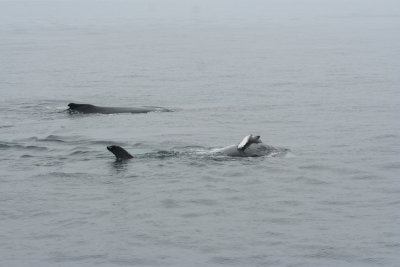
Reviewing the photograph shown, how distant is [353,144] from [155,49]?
3956 centimetres

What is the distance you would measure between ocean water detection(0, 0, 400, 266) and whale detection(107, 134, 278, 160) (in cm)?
35

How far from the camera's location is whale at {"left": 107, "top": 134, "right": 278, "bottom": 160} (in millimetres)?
22828

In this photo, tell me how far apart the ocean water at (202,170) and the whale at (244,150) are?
355 millimetres

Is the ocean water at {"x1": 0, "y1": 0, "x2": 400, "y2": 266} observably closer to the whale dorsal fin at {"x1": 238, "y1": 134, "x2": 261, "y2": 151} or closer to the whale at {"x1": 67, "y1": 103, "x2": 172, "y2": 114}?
the whale dorsal fin at {"x1": 238, "y1": 134, "x2": 261, "y2": 151}

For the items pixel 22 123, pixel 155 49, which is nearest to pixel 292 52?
pixel 155 49

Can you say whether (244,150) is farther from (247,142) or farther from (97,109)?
(97,109)

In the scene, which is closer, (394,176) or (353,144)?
(394,176)

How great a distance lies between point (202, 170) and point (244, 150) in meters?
1.95

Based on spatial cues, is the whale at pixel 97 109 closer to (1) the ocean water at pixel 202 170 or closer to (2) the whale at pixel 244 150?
(1) the ocean water at pixel 202 170

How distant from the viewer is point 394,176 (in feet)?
70.5

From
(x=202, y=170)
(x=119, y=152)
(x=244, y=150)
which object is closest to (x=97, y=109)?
(x=119, y=152)

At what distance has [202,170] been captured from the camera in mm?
21641

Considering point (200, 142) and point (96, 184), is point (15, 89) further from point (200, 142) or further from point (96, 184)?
point (96, 184)

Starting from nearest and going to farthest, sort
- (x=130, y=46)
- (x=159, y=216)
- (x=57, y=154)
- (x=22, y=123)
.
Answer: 1. (x=159, y=216)
2. (x=57, y=154)
3. (x=22, y=123)
4. (x=130, y=46)
